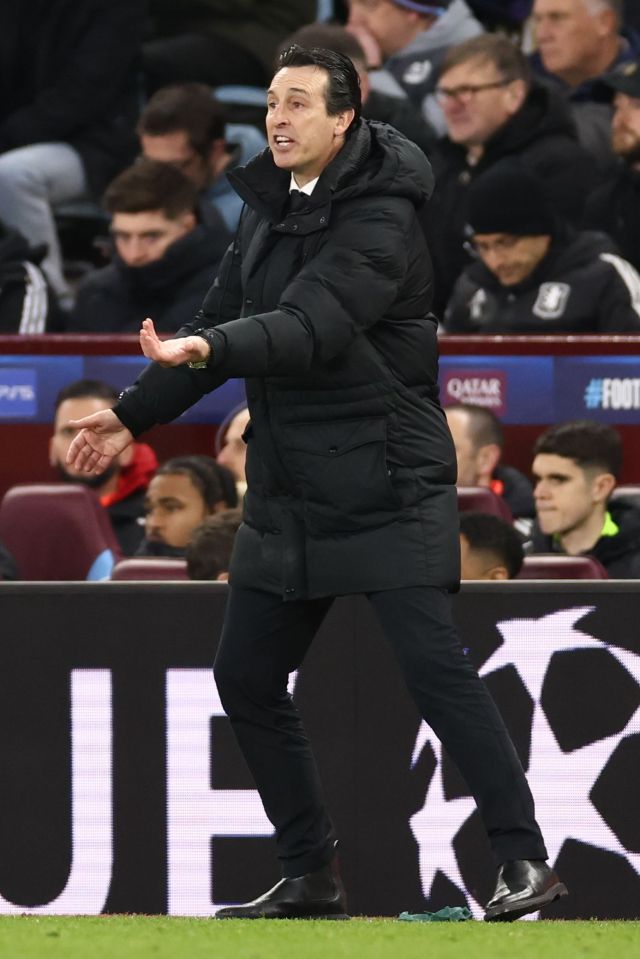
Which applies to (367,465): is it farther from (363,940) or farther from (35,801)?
(35,801)

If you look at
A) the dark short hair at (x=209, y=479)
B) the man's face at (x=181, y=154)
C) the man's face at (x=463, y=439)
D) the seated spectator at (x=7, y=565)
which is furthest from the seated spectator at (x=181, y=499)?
the man's face at (x=181, y=154)

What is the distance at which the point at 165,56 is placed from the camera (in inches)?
418

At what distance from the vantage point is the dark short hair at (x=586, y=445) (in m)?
7.35

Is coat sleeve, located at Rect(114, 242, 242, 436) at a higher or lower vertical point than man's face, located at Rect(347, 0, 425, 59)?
lower

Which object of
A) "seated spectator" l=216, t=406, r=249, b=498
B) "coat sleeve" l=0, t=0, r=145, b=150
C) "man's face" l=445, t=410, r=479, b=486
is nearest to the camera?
"man's face" l=445, t=410, r=479, b=486

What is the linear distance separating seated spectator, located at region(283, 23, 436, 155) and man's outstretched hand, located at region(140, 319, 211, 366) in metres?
4.81

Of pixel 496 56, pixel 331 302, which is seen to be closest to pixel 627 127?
pixel 496 56

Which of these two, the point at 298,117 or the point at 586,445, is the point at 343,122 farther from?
the point at 586,445

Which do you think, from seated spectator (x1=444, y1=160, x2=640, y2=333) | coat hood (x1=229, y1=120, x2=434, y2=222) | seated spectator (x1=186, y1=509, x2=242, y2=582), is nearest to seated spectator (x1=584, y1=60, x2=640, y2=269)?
seated spectator (x1=444, y1=160, x2=640, y2=333)

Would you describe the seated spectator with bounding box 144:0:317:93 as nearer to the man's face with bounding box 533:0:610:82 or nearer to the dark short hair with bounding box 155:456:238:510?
the man's face with bounding box 533:0:610:82

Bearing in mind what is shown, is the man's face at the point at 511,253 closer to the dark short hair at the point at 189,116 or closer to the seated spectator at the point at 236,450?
the seated spectator at the point at 236,450

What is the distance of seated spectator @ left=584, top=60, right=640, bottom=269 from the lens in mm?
8867

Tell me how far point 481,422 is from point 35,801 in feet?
9.51

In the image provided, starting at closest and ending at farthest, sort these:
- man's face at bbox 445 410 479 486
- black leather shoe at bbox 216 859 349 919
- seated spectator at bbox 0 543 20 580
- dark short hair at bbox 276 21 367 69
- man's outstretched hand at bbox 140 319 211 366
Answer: man's outstretched hand at bbox 140 319 211 366 → black leather shoe at bbox 216 859 349 919 → seated spectator at bbox 0 543 20 580 → man's face at bbox 445 410 479 486 → dark short hair at bbox 276 21 367 69
